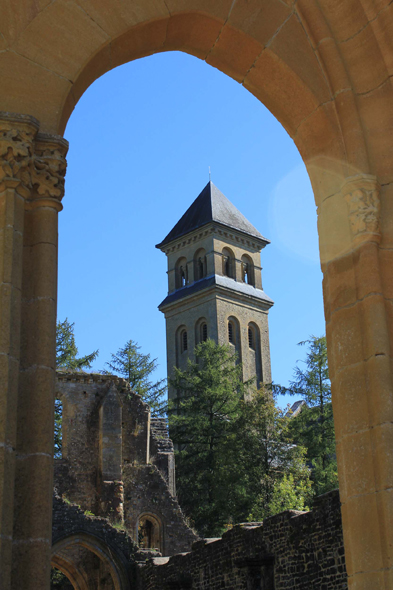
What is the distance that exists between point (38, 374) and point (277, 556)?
10.4m

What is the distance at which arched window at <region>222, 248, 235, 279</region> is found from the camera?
211 feet

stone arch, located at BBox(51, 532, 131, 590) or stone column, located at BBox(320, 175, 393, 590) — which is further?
stone arch, located at BBox(51, 532, 131, 590)

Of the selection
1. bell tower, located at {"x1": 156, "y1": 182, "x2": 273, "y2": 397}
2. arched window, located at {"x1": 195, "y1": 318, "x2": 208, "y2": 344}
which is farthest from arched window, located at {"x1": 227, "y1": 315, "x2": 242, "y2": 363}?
arched window, located at {"x1": 195, "y1": 318, "x2": 208, "y2": 344}

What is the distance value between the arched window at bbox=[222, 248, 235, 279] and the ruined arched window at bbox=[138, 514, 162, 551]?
38.0 meters

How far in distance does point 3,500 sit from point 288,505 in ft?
76.3

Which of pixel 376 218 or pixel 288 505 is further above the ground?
pixel 288 505

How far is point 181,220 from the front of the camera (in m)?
68.6

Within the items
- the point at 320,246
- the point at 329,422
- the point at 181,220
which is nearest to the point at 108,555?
the point at 329,422

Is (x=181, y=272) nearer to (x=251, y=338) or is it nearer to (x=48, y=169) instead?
(x=251, y=338)

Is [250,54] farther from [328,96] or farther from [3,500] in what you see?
[3,500]

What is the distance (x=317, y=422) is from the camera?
3106 centimetres

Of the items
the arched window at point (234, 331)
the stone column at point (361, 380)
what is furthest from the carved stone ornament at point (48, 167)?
the arched window at point (234, 331)

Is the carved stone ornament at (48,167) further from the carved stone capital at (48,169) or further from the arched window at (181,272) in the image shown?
the arched window at (181,272)

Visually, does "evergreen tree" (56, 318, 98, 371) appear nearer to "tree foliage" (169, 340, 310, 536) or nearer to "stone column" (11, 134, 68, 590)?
"tree foliage" (169, 340, 310, 536)
